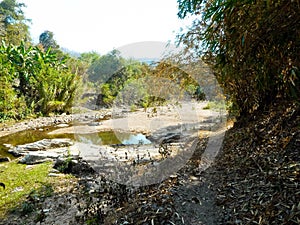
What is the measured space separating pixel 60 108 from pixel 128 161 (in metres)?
8.63

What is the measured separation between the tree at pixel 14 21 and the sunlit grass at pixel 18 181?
12.9 meters

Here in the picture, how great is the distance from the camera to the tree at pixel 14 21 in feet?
50.4

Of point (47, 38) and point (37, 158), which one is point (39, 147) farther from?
point (47, 38)

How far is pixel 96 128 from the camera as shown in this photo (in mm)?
7676

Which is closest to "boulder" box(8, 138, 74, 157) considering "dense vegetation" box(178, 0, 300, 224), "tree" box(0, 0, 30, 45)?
"dense vegetation" box(178, 0, 300, 224)

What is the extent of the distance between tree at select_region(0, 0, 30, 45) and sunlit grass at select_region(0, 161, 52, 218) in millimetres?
12928

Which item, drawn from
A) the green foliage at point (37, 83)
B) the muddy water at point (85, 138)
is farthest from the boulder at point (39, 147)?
the green foliage at point (37, 83)

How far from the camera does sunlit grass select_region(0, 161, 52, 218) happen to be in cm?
292

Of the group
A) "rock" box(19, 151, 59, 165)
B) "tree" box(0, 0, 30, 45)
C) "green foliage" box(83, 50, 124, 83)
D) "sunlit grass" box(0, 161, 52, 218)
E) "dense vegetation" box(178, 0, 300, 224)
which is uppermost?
"tree" box(0, 0, 30, 45)

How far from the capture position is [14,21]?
1872 centimetres

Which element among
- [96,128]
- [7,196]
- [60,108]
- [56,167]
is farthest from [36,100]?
[7,196]

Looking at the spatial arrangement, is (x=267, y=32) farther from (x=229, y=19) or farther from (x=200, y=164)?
(x=200, y=164)

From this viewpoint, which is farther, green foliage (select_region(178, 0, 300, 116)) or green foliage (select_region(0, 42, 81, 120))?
green foliage (select_region(0, 42, 81, 120))

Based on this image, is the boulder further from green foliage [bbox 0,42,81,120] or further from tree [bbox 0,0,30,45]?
tree [bbox 0,0,30,45]
